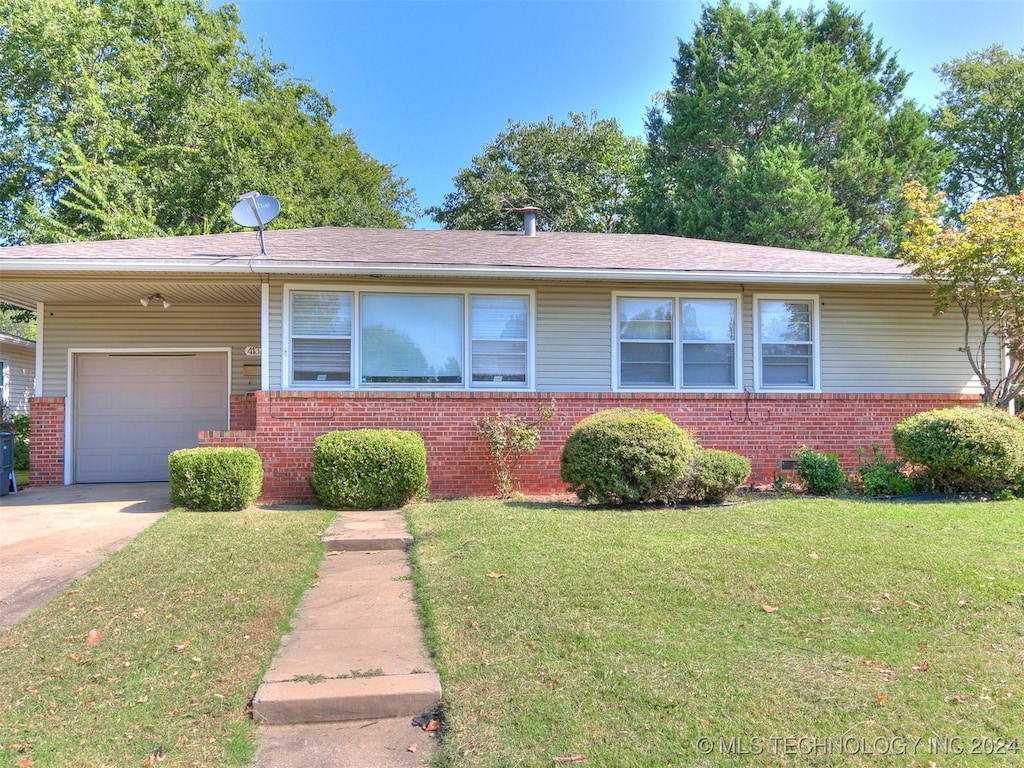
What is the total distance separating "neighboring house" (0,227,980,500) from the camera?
884cm

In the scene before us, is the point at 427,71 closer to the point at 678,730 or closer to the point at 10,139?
the point at 10,139

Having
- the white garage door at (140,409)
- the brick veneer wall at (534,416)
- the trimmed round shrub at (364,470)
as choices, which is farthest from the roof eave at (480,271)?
the white garage door at (140,409)

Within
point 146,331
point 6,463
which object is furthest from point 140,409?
point 6,463

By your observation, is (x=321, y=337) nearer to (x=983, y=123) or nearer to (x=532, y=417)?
(x=532, y=417)

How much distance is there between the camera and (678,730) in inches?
110

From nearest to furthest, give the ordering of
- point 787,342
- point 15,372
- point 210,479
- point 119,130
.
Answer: point 210,479 < point 787,342 < point 119,130 < point 15,372

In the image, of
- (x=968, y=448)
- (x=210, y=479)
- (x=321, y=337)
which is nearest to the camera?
(x=210, y=479)

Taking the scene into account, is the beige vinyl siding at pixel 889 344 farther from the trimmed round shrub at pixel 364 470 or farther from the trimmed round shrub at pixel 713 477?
the trimmed round shrub at pixel 364 470

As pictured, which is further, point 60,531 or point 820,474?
point 820,474

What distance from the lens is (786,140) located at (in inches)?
917

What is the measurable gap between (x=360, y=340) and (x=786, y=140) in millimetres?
19862

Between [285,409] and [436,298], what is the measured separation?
2478 millimetres

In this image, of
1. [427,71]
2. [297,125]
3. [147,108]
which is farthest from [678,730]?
[297,125]

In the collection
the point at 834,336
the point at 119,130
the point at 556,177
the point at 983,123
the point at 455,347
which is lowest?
the point at 455,347
